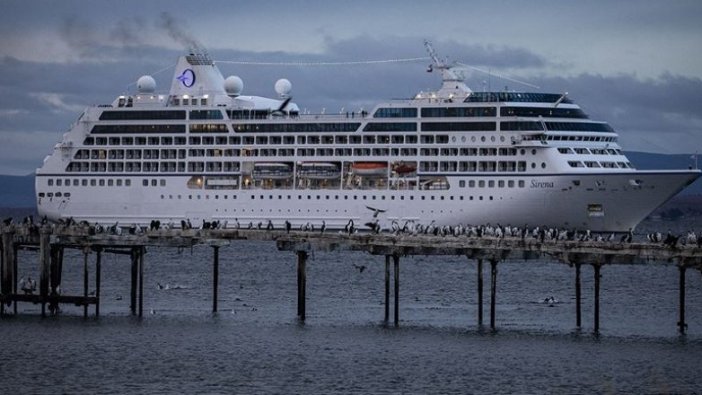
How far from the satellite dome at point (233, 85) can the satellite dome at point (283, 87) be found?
12.9ft

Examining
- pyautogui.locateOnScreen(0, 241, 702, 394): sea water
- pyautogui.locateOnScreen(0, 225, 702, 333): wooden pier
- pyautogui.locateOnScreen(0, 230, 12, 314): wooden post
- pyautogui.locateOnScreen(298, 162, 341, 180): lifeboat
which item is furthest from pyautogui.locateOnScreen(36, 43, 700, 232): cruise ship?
pyautogui.locateOnScreen(0, 230, 12, 314): wooden post

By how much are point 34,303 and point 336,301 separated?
19016 mm

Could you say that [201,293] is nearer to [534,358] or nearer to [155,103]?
[534,358]

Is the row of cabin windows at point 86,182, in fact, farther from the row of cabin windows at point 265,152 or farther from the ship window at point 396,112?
Answer: the ship window at point 396,112

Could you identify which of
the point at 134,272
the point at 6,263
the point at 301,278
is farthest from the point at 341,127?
the point at 301,278

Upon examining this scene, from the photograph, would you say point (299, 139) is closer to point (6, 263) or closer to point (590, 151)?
point (590, 151)

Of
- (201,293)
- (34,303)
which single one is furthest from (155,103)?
(34,303)

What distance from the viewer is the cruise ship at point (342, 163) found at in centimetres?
13600

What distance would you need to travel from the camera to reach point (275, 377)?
60.1m

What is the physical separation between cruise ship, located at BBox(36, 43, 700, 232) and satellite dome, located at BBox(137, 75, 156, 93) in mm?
174

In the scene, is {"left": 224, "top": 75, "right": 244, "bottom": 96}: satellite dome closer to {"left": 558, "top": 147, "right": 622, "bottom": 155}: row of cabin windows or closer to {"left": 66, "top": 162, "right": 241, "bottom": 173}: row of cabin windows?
{"left": 66, "top": 162, "right": 241, "bottom": 173}: row of cabin windows

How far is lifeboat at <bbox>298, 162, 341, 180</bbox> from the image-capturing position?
5719 inches

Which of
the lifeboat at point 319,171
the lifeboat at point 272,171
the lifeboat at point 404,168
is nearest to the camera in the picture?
the lifeboat at point 404,168

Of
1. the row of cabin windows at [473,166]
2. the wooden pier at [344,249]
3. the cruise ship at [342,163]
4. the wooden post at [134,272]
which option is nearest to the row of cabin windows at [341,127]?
the cruise ship at [342,163]
